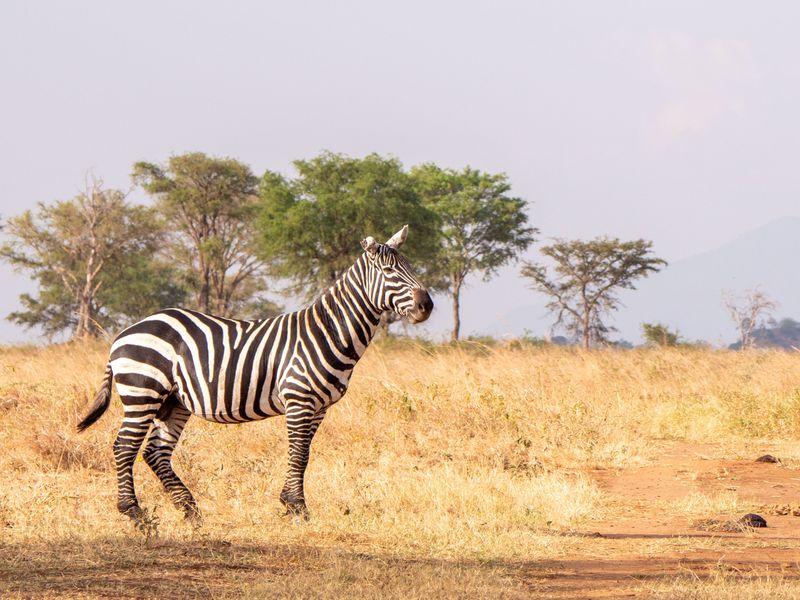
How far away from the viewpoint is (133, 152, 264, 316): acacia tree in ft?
136

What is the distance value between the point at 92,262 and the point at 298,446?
37091 millimetres

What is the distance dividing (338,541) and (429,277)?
38143 mm

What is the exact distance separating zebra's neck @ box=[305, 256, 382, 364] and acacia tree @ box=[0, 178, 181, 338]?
110 ft

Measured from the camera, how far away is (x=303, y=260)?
124 ft

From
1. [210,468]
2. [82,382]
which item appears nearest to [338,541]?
[210,468]

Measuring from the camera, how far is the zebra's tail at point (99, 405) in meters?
7.50

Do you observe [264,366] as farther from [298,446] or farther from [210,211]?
[210,211]

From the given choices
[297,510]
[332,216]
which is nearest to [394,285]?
[297,510]

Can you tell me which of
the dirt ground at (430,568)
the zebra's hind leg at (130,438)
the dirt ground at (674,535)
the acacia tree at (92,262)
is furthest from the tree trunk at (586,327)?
the zebra's hind leg at (130,438)

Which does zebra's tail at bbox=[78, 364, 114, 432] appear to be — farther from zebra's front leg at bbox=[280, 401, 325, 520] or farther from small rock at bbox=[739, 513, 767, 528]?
small rock at bbox=[739, 513, 767, 528]

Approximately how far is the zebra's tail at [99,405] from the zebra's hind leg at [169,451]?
0.41 m

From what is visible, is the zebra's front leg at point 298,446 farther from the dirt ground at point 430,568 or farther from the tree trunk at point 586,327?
the tree trunk at point 586,327

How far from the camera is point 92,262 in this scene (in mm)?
41969

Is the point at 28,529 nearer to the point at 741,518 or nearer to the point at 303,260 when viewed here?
the point at 741,518
